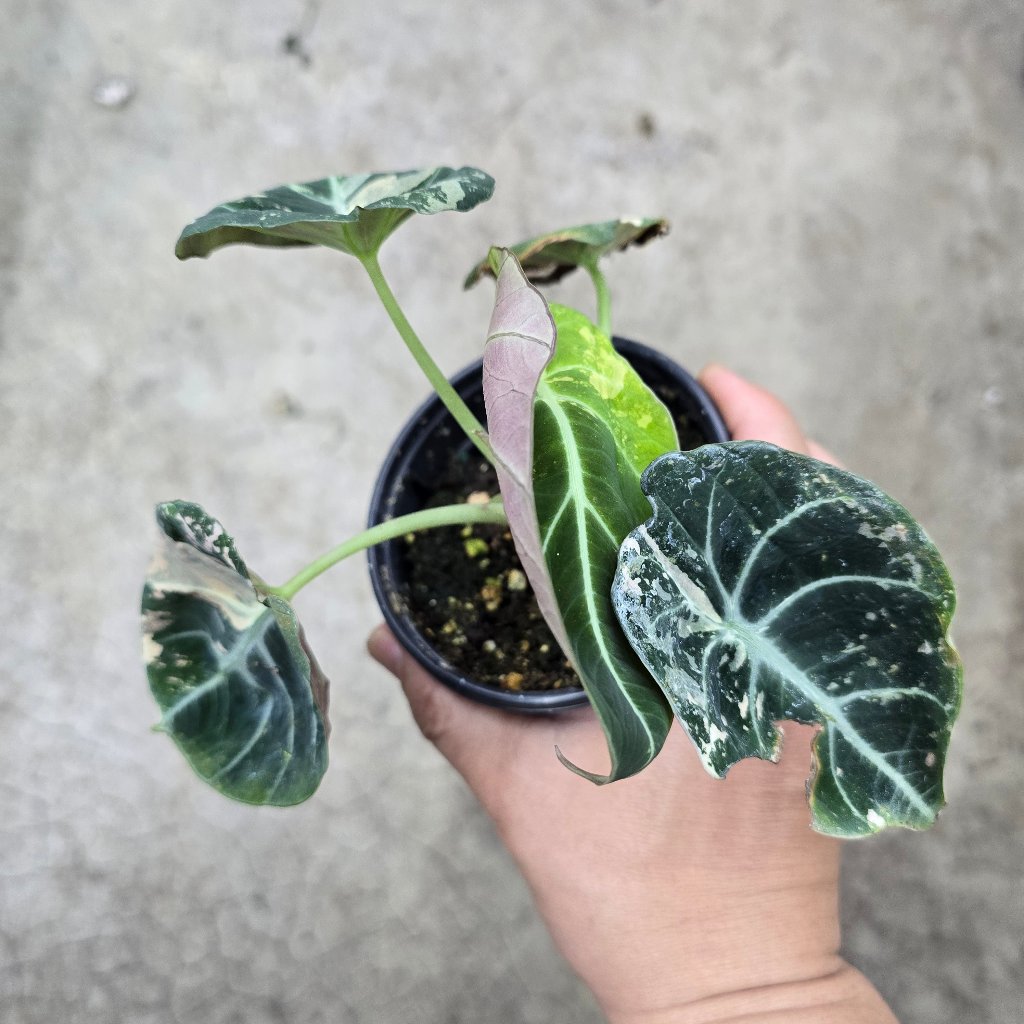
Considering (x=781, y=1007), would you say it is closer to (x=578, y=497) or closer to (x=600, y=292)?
(x=578, y=497)

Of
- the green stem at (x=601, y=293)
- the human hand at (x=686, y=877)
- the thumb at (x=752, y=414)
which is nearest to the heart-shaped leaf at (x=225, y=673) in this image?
the human hand at (x=686, y=877)

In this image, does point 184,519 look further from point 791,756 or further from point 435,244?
point 435,244

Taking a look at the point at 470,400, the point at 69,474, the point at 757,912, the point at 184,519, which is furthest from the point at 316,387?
the point at 757,912

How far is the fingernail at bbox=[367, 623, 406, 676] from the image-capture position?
0.89 metres

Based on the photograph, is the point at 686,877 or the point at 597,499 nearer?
the point at 597,499

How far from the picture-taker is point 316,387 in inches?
53.2

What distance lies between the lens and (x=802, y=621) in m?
0.51

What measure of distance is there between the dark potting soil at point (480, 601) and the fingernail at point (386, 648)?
0.30 feet

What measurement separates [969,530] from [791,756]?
0.76 m

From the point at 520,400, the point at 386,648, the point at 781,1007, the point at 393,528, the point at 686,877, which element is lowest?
the point at 781,1007

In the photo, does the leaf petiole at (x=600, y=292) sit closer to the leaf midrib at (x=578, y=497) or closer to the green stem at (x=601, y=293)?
the green stem at (x=601, y=293)

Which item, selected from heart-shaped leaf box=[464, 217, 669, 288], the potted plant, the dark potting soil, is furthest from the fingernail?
heart-shaped leaf box=[464, 217, 669, 288]

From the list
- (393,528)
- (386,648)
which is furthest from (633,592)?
(386,648)

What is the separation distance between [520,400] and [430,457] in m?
0.42
